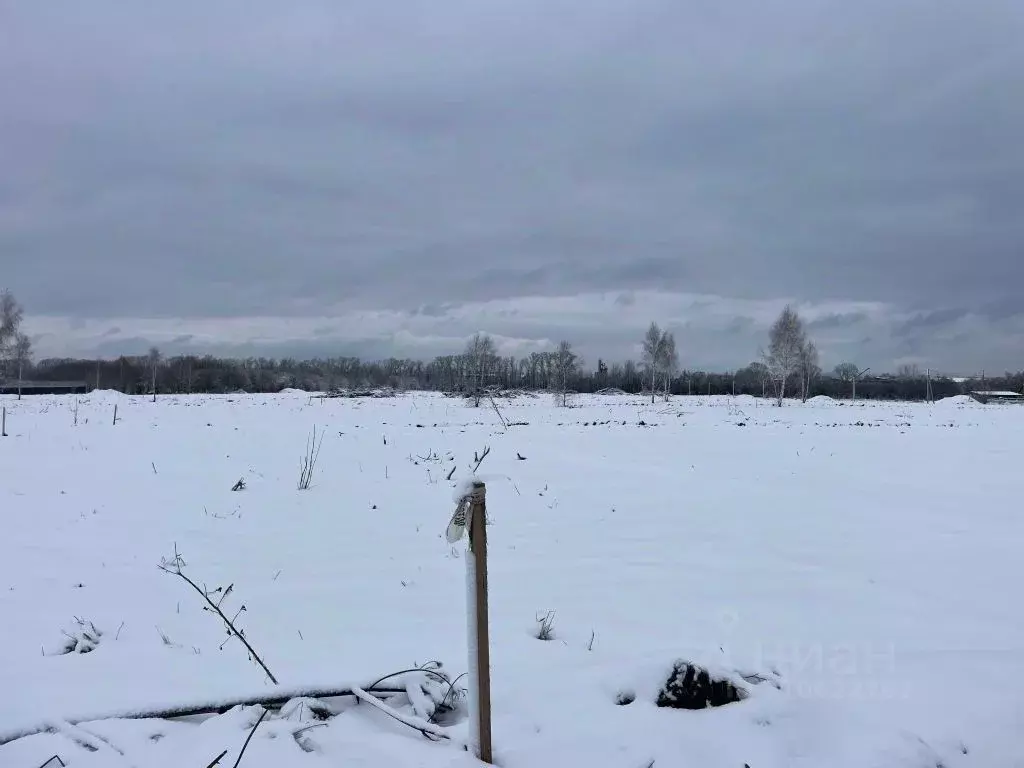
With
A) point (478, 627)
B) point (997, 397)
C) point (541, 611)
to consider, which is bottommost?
point (541, 611)

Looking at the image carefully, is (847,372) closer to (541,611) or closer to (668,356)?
(668,356)

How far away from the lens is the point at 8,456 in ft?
39.2

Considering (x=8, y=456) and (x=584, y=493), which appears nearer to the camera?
(x=584, y=493)

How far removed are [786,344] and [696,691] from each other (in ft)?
171

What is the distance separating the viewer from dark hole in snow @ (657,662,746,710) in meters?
3.20

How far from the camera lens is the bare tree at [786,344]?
50.0 metres

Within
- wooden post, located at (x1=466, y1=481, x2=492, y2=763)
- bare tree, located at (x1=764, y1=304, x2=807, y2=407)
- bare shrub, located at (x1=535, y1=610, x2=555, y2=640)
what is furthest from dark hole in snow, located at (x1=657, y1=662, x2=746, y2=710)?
bare tree, located at (x1=764, y1=304, x2=807, y2=407)

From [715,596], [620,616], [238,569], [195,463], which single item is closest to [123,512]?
[238,569]

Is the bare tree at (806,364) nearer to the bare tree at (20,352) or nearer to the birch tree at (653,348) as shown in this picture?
the birch tree at (653,348)

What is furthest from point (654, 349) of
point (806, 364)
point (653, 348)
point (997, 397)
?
point (997, 397)

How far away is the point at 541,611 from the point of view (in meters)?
4.53

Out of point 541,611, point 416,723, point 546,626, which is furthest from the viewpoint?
point 541,611

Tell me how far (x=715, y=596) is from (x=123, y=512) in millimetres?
7342

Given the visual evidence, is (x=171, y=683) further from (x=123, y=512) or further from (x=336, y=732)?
(x=123, y=512)
